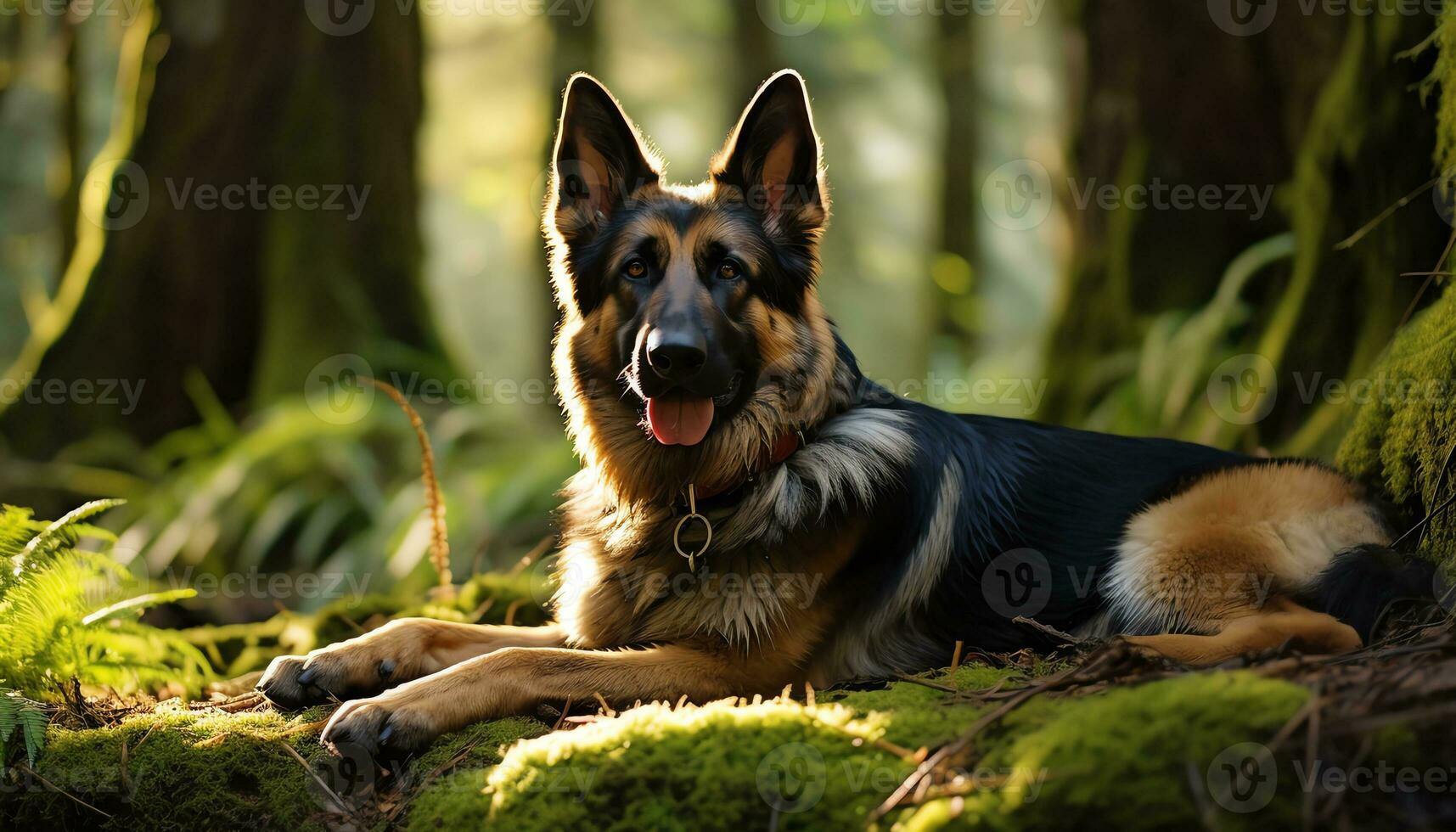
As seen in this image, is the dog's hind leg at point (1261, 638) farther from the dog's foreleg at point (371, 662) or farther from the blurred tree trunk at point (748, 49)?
the blurred tree trunk at point (748, 49)

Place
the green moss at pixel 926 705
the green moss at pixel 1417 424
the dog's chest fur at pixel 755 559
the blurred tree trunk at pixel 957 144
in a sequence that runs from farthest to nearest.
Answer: the blurred tree trunk at pixel 957 144
the dog's chest fur at pixel 755 559
the green moss at pixel 1417 424
the green moss at pixel 926 705

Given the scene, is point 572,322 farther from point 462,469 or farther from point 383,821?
→ point 462,469

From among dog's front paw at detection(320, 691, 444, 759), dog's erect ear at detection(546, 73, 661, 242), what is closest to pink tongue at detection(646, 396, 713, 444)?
dog's erect ear at detection(546, 73, 661, 242)

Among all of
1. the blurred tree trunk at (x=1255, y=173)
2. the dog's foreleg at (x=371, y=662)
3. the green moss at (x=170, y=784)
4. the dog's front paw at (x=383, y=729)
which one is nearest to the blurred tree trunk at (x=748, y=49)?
the blurred tree trunk at (x=1255, y=173)

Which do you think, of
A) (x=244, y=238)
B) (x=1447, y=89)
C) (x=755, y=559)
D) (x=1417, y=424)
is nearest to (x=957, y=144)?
(x=244, y=238)

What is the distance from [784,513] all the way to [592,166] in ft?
5.45

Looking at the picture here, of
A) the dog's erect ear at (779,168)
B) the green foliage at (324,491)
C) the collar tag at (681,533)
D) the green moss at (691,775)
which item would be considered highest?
the dog's erect ear at (779,168)

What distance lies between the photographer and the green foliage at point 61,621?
3.49 m

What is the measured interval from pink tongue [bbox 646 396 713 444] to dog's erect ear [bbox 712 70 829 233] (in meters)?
0.84

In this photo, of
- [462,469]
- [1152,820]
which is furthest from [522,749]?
[462,469]

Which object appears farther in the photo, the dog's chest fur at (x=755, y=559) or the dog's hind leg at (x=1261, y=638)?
the dog's chest fur at (x=755, y=559)

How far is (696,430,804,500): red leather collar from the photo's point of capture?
3896 mm

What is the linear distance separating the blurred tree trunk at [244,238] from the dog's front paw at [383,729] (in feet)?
16.3

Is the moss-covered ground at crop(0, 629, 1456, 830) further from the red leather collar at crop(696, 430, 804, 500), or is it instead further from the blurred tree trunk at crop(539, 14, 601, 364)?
the blurred tree trunk at crop(539, 14, 601, 364)
